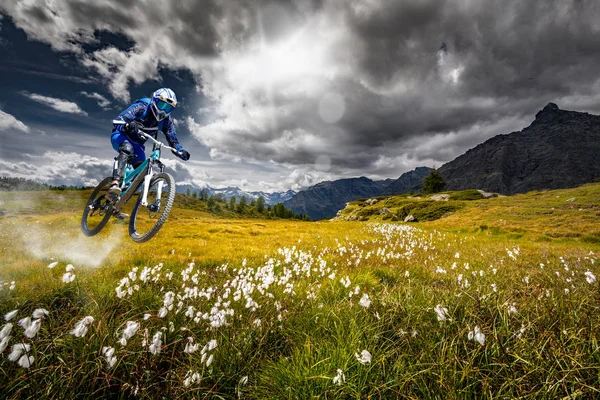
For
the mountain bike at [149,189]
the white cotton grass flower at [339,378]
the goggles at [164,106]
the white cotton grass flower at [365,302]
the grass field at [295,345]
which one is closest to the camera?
the white cotton grass flower at [339,378]

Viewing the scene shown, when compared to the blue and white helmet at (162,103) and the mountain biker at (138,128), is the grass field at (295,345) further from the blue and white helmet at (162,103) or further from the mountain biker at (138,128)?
the blue and white helmet at (162,103)

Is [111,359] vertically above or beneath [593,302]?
above

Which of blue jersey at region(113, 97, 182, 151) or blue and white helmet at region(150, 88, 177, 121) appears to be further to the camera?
blue jersey at region(113, 97, 182, 151)

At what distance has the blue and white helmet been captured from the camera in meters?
8.40

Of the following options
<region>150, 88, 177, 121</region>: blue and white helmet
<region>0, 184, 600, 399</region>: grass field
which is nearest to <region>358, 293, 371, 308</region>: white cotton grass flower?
<region>0, 184, 600, 399</region>: grass field

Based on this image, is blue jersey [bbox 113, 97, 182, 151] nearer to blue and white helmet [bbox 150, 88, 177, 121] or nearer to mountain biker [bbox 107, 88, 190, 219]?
mountain biker [bbox 107, 88, 190, 219]

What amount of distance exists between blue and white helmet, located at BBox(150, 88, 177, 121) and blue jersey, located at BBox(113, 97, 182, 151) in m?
0.31

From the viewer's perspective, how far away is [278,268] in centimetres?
862

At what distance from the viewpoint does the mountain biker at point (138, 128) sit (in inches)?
332

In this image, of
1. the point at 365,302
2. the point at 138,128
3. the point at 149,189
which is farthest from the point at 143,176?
the point at 365,302

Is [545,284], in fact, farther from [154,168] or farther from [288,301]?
[154,168]

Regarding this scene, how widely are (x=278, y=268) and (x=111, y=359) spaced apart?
6276mm

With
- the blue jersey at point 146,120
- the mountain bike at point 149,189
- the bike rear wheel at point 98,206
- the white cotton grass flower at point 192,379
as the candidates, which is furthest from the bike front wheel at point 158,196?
the white cotton grass flower at point 192,379

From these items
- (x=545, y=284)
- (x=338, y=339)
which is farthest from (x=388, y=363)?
(x=545, y=284)
